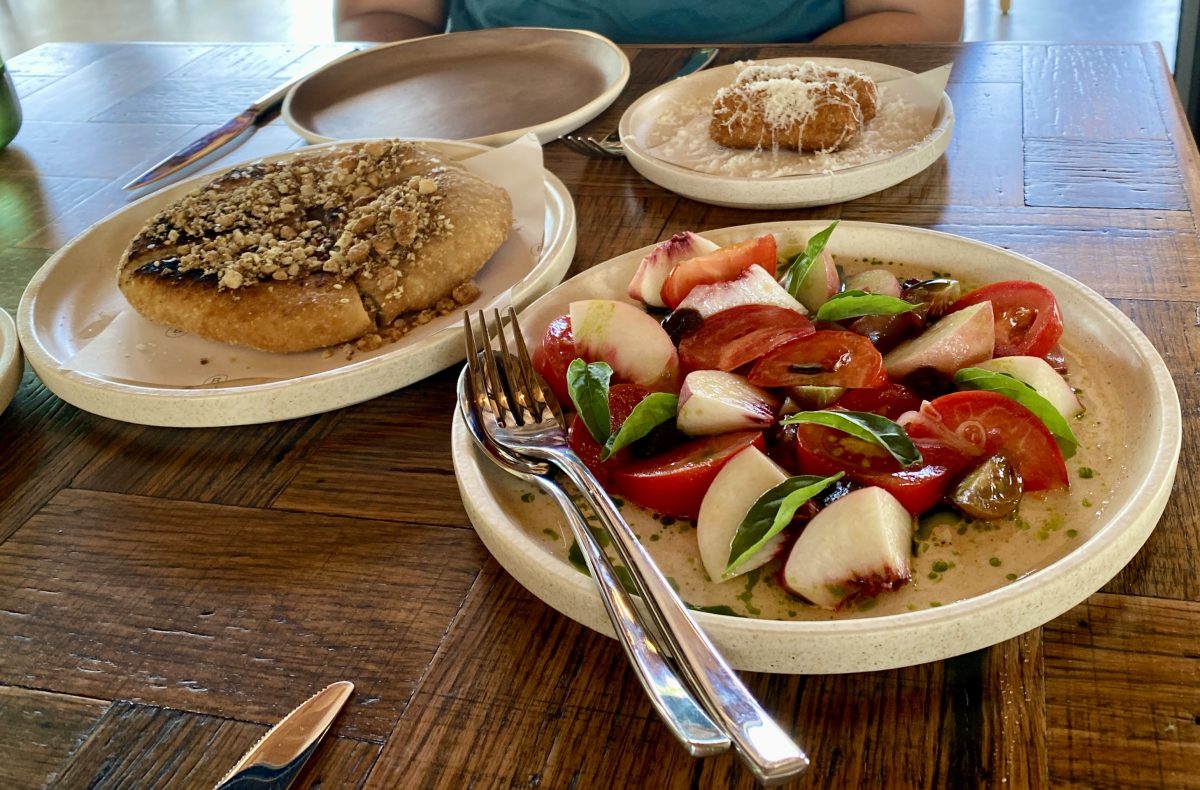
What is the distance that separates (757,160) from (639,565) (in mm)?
810

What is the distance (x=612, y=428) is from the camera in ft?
2.43

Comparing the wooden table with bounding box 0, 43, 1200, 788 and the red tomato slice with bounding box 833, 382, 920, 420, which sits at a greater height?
the red tomato slice with bounding box 833, 382, 920, 420

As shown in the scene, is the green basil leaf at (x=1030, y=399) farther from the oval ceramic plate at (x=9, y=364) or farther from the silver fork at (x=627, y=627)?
the oval ceramic plate at (x=9, y=364)

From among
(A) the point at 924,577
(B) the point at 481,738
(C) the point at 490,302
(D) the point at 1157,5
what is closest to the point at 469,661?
(B) the point at 481,738

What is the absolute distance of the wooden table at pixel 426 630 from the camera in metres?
0.56

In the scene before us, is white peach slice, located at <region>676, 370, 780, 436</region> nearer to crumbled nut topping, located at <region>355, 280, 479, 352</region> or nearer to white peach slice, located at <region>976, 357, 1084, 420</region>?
white peach slice, located at <region>976, 357, 1084, 420</region>

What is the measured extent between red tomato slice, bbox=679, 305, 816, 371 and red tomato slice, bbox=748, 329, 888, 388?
0.01 meters

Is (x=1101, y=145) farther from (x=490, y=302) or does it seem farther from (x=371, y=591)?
(x=371, y=591)

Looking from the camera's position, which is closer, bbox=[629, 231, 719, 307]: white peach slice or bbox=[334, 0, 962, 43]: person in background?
bbox=[629, 231, 719, 307]: white peach slice

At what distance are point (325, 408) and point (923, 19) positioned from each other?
1.54 meters

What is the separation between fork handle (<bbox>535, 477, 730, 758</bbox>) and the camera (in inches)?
19.6

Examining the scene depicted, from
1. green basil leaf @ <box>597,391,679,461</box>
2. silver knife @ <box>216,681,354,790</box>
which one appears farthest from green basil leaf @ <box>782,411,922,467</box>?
silver knife @ <box>216,681,354,790</box>

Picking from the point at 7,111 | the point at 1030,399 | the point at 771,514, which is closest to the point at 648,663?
the point at 771,514

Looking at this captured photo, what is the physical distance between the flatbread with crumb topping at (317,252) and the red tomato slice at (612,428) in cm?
32
